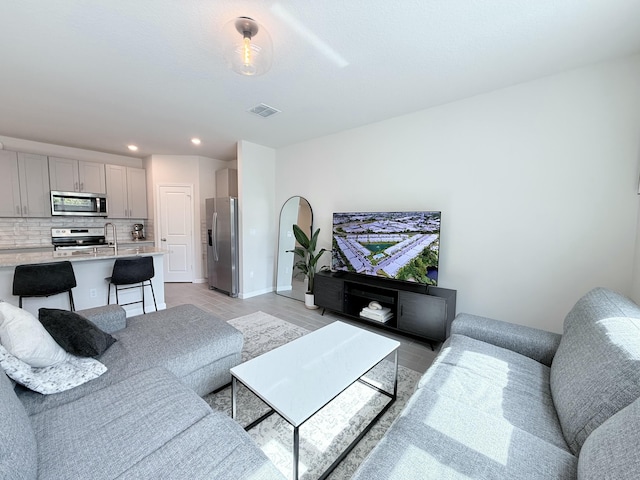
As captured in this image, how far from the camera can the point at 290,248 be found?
466cm

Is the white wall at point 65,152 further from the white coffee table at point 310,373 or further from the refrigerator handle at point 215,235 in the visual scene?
the white coffee table at point 310,373

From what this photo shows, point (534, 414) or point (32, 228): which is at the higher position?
point (32, 228)

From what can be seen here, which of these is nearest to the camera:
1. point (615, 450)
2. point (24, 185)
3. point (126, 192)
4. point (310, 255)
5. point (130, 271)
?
point (615, 450)

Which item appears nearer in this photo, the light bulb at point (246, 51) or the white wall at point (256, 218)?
the light bulb at point (246, 51)

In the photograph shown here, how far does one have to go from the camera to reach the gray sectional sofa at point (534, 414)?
86cm

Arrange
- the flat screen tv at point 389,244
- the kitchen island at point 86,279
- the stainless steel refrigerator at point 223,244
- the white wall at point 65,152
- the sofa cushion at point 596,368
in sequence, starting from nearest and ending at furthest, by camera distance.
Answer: the sofa cushion at point 596,368, the kitchen island at point 86,279, the flat screen tv at point 389,244, the white wall at point 65,152, the stainless steel refrigerator at point 223,244

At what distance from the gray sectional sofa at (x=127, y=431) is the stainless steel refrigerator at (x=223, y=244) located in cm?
277

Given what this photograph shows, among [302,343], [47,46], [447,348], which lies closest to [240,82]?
[47,46]

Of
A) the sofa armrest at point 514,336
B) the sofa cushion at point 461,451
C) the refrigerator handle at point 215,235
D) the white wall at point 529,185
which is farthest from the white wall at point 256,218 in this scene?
the sofa cushion at point 461,451

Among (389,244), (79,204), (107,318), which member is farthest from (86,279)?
(389,244)

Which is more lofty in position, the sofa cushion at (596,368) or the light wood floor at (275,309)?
the sofa cushion at (596,368)

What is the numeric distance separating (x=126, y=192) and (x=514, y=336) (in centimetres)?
630

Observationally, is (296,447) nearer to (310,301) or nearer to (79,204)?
(310,301)

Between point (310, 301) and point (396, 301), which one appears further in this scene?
point (310, 301)
